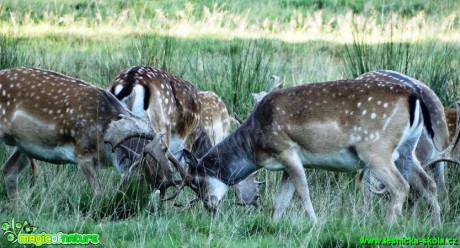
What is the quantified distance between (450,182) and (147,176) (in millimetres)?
2764

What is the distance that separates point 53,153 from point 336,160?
2.16 metres

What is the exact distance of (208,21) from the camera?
17.2 meters

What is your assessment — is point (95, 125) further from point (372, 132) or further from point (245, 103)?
point (245, 103)

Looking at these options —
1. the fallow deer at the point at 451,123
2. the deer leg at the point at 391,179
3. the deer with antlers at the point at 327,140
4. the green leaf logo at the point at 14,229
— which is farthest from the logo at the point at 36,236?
the fallow deer at the point at 451,123

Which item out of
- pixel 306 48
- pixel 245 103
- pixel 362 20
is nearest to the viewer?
pixel 245 103

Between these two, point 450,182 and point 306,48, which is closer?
point 450,182

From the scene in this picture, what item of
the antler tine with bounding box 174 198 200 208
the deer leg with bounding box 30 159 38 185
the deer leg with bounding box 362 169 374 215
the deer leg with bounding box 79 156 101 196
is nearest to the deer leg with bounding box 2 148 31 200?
the deer leg with bounding box 30 159 38 185

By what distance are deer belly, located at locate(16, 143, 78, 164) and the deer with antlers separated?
59 cm

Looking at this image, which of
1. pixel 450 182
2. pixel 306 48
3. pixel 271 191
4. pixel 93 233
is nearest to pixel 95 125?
pixel 93 233

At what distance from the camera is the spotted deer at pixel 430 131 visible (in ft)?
25.9

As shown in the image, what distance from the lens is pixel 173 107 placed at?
8703mm

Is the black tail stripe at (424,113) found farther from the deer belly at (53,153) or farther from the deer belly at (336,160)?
the deer belly at (53,153)

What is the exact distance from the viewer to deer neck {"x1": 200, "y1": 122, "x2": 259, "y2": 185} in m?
8.12

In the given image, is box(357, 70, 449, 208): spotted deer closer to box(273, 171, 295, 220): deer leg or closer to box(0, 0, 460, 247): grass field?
box(0, 0, 460, 247): grass field
